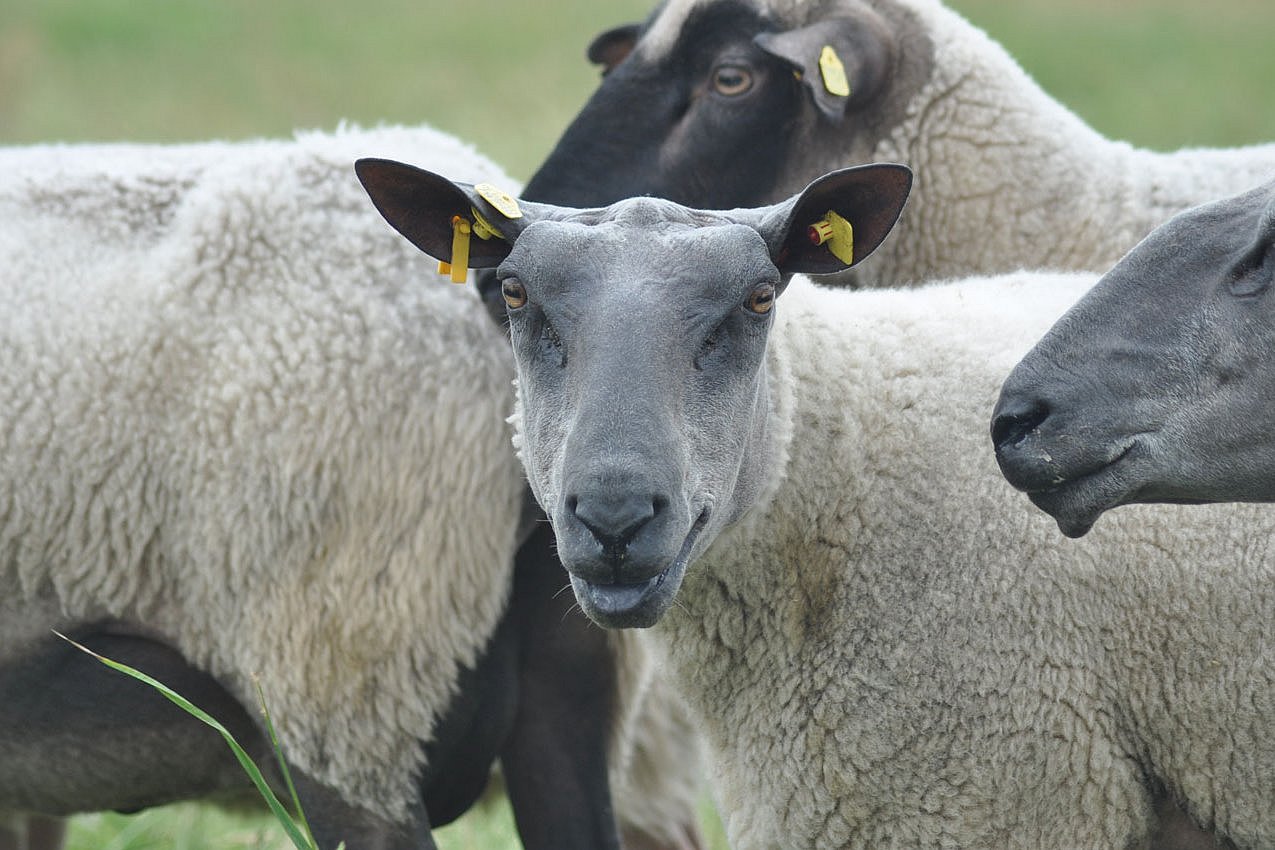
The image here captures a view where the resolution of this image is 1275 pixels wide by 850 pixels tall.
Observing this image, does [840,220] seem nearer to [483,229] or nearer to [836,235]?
[836,235]

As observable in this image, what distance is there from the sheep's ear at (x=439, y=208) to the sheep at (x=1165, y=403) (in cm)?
99

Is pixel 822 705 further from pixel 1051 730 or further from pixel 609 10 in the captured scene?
pixel 609 10

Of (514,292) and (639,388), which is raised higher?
(514,292)

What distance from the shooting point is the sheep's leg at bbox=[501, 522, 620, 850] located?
3771mm

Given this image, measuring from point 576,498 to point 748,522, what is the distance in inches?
21.5

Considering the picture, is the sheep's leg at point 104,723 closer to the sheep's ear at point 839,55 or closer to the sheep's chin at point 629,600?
the sheep's chin at point 629,600

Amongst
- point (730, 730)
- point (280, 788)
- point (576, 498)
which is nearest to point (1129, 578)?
point (730, 730)

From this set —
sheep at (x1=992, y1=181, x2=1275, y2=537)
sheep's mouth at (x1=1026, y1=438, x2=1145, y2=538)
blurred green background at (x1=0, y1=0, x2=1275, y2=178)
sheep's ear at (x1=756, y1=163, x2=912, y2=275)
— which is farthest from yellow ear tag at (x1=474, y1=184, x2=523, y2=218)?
blurred green background at (x1=0, y1=0, x2=1275, y2=178)

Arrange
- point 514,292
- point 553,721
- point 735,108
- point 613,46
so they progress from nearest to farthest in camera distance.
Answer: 1. point 514,292
2. point 553,721
3. point 735,108
4. point 613,46

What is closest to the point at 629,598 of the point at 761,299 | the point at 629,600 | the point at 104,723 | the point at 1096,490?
the point at 629,600

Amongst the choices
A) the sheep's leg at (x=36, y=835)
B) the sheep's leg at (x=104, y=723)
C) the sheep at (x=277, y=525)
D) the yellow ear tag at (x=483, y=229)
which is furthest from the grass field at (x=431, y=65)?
the yellow ear tag at (x=483, y=229)

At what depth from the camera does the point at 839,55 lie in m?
4.19

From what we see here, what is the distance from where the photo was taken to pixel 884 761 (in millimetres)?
2986

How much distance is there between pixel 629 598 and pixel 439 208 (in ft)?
3.18
